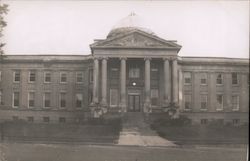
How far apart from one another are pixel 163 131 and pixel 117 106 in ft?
30.8

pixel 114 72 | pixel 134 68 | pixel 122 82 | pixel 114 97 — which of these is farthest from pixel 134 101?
pixel 122 82

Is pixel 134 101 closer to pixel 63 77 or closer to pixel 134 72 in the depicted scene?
pixel 134 72

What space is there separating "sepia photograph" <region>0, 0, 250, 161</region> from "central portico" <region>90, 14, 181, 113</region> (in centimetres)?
9

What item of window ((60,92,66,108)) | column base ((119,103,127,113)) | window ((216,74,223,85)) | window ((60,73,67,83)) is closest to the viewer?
column base ((119,103,127,113))

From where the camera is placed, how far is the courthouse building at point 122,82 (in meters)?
35.9

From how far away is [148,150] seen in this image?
20328mm

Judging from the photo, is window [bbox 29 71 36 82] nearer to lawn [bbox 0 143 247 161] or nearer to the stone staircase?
the stone staircase

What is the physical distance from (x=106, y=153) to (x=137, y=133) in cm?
1061

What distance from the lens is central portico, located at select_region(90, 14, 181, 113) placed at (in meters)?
37.2

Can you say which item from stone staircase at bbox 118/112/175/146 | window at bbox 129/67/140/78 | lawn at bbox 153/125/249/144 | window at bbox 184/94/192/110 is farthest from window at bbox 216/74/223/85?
lawn at bbox 153/125/249/144

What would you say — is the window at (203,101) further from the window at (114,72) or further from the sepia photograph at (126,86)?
the window at (114,72)

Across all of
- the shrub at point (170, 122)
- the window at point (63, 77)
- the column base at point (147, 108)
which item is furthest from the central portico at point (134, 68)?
the shrub at point (170, 122)

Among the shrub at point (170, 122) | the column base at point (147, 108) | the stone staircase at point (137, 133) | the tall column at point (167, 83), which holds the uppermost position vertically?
the tall column at point (167, 83)

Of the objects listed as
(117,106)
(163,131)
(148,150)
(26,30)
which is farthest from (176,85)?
(26,30)
